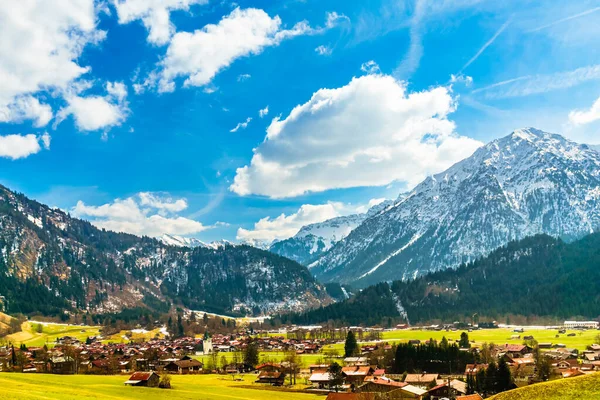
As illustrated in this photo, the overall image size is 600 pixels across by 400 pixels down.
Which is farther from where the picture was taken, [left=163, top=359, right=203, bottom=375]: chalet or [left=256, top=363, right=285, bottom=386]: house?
[left=163, top=359, right=203, bottom=375]: chalet

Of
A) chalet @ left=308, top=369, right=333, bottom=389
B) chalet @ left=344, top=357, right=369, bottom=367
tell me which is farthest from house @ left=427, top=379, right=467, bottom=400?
chalet @ left=344, top=357, right=369, bottom=367

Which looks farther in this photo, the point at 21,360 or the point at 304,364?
the point at 304,364

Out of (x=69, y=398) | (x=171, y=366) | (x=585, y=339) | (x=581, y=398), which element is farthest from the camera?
(x=585, y=339)

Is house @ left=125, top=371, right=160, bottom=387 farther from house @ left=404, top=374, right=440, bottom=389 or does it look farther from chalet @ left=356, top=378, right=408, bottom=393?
house @ left=404, top=374, right=440, bottom=389

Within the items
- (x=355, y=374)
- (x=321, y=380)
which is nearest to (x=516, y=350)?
(x=355, y=374)

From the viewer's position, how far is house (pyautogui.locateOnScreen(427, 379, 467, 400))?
9681 centimetres

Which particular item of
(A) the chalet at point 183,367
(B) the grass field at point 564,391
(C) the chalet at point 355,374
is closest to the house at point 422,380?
(C) the chalet at point 355,374

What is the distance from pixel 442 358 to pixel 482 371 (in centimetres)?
3172

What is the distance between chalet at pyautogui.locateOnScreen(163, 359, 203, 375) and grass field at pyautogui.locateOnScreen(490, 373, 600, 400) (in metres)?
110

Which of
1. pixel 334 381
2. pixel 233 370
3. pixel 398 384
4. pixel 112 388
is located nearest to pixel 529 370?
pixel 398 384

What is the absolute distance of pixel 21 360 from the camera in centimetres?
13925

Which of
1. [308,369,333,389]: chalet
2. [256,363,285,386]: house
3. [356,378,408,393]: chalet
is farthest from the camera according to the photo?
[256,363,285,386]: house

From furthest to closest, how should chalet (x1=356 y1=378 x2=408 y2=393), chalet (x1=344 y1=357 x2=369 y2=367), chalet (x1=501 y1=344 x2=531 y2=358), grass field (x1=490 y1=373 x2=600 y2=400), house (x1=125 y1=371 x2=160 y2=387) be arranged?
chalet (x1=501 y1=344 x2=531 y2=358) < chalet (x1=344 y1=357 x2=369 y2=367) < chalet (x1=356 y1=378 x2=408 y2=393) < house (x1=125 y1=371 x2=160 y2=387) < grass field (x1=490 y1=373 x2=600 y2=400)

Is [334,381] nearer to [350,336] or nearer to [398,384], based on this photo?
[398,384]
